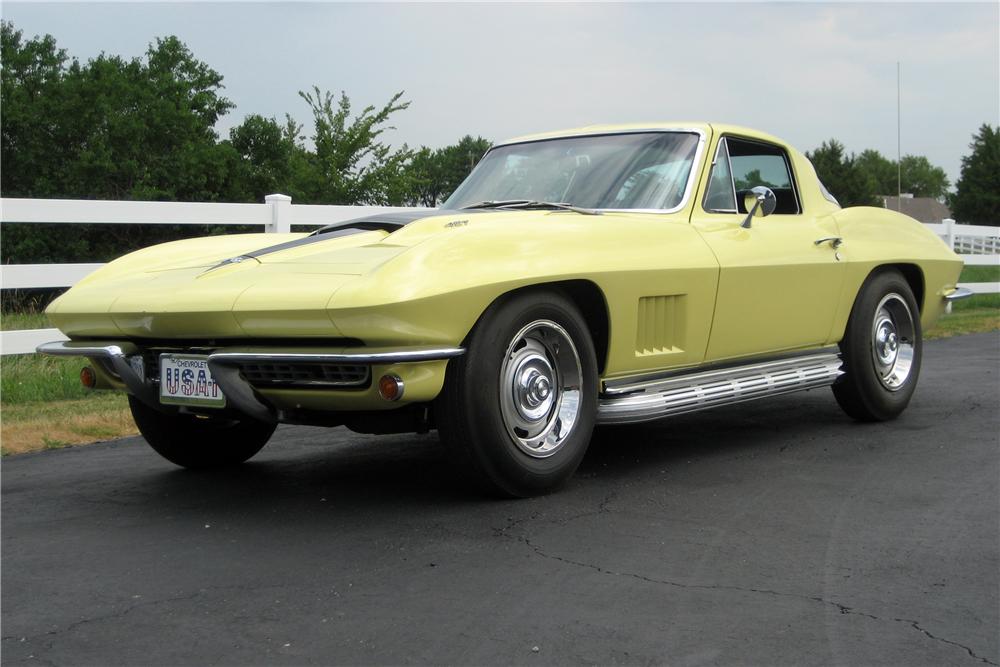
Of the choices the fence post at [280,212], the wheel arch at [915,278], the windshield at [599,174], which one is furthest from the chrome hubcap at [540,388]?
the fence post at [280,212]

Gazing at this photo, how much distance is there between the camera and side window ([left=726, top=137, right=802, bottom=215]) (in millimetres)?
6082

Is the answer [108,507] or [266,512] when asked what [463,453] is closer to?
[266,512]

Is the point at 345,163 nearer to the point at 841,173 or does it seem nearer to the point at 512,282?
the point at 512,282

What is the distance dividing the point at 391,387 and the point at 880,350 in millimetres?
3573

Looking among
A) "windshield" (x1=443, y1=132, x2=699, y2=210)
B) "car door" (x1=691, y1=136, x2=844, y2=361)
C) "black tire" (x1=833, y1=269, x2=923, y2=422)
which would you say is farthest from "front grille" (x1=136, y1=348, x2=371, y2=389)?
"black tire" (x1=833, y1=269, x2=923, y2=422)

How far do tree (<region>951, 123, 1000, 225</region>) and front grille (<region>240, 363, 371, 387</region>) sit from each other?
87059 mm

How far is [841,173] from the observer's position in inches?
3435

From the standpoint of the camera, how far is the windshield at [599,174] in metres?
5.55

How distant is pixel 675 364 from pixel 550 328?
861 millimetres

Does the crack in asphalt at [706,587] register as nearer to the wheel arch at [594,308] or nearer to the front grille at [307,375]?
the front grille at [307,375]

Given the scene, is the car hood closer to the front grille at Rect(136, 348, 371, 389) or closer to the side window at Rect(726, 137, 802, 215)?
the front grille at Rect(136, 348, 371, 389)

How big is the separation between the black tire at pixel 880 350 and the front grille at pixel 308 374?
3180 mm

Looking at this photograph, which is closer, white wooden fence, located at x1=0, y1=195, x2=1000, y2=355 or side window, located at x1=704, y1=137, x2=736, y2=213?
side window, located at x1=704, y1=137, x2=736, y2=213

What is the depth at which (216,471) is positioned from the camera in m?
5.42
